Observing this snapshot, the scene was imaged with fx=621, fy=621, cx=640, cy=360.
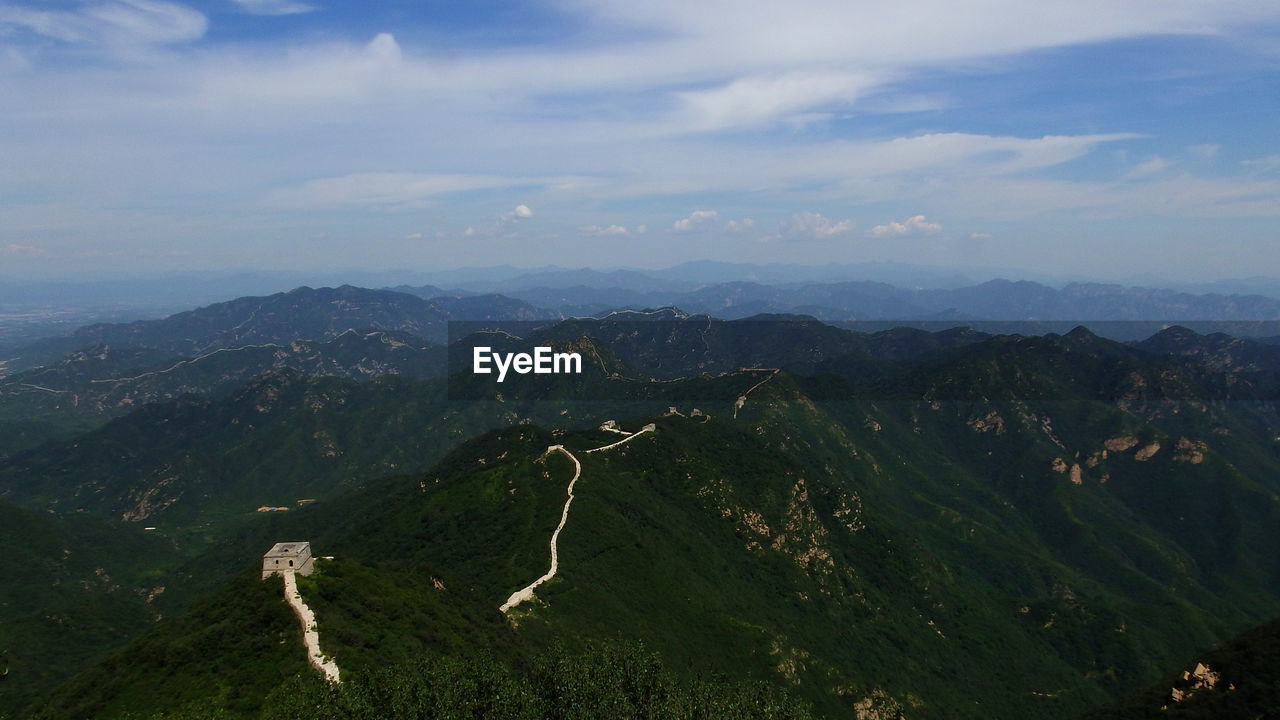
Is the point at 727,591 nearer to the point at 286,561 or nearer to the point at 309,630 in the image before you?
the point at 286,561

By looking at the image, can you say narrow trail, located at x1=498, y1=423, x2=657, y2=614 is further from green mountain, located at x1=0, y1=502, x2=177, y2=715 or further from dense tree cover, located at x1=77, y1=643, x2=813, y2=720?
green mountain, located at x1=0, y1=502, x2=177, y2=715

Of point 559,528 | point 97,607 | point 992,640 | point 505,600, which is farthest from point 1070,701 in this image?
point 97,607

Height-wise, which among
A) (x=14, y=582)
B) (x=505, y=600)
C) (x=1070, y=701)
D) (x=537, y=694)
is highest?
(x=537, y=694)

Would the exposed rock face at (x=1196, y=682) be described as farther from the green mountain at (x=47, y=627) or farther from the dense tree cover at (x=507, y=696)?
the green mountain at (x=47, y=627)

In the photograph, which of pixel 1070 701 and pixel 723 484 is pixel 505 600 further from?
pixel 1070 701

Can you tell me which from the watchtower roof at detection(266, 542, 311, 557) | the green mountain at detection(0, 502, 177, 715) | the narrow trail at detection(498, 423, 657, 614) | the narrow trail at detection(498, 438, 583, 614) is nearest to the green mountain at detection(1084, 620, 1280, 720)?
the narrow trail at detection(498, 438, 583, 614)

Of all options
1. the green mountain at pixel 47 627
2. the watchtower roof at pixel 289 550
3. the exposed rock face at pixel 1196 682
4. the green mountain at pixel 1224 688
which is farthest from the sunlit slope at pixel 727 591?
the exposed rock face at pixel 1196 682

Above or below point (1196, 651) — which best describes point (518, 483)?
above

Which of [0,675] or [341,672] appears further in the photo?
[0,675]
